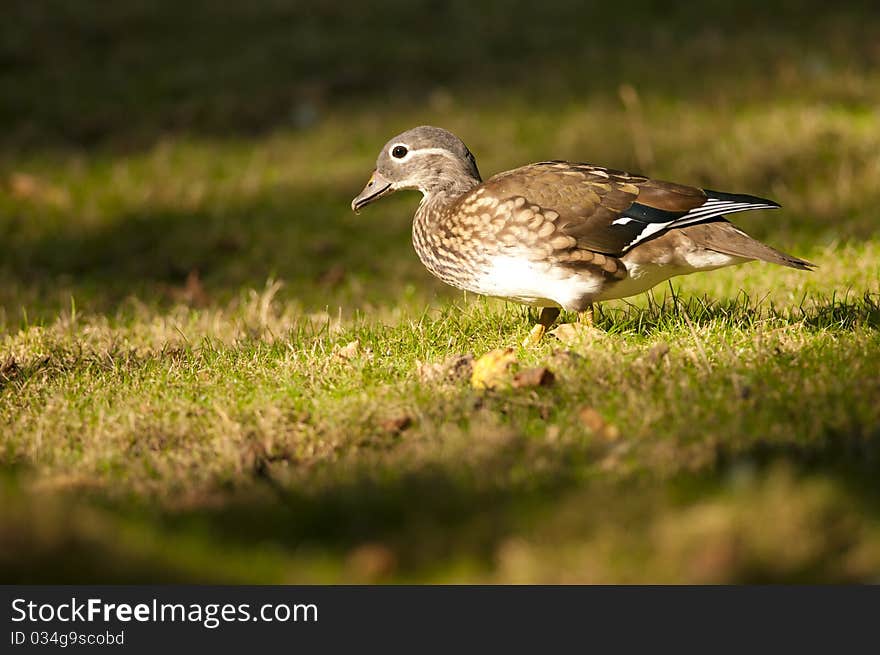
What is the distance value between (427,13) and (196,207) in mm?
7352

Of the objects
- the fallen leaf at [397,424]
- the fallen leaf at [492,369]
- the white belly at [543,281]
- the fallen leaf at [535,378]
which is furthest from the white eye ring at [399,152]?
the fallen leaf at [397,424]

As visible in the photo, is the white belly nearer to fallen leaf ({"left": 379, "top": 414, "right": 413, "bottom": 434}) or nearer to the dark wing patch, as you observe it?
the dark wing patch

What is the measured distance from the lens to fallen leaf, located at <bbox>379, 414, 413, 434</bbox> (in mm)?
4488

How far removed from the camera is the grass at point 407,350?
3494mm

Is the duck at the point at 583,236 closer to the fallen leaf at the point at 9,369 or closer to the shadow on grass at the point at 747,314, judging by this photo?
the shadow on grass at the point at 747,314

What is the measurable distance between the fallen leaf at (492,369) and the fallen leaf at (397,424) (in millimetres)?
418

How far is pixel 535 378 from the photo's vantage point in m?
4.66

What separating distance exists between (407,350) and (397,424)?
1093mm

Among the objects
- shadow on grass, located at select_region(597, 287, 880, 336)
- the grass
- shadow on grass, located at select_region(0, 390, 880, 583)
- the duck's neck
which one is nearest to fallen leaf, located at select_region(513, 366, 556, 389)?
the grass

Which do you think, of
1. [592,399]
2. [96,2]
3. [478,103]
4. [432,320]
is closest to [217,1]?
[96,2]

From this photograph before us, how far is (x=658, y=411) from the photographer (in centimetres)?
433

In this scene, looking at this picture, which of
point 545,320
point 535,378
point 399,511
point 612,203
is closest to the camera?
point 399,511

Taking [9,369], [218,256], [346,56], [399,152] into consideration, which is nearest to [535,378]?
[399,152]

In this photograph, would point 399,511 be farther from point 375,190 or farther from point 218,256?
point 218,256
